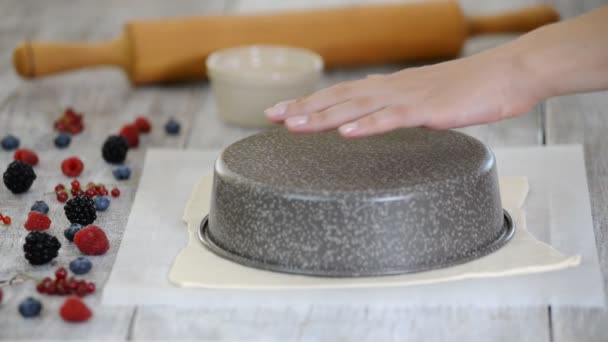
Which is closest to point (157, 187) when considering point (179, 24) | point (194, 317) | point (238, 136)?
point (238, 136)

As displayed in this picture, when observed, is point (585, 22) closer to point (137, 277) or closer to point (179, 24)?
point (137, 277)

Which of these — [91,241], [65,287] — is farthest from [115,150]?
[65,287]

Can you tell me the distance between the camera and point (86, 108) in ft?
7.15

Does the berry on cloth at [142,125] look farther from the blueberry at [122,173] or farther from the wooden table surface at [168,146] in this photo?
the blueberry at [122,173]

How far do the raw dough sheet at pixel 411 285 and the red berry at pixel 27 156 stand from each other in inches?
8.0

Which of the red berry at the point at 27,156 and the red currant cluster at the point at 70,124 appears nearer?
the red berry at the point at 27,156

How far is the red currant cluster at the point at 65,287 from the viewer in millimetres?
1308

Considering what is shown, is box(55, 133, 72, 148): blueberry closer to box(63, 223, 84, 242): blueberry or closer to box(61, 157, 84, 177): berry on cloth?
box(61, 157, 84, 177): berry on cloth

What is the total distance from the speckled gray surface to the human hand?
43 mm

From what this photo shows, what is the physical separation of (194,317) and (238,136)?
0.80 m

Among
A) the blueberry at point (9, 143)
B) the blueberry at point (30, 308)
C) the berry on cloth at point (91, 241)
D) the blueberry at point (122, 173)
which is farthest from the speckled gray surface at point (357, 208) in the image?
the blueberry at point (9, 143)

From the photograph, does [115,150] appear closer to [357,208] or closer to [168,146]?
[168,146]

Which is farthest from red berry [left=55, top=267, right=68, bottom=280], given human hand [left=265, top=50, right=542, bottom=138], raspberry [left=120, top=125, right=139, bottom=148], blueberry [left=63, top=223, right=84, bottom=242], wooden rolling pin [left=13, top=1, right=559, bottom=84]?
wooden rolling pin [left=13, top=1, right=559, bottom=84]

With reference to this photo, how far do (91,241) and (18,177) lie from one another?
30 centimetres
